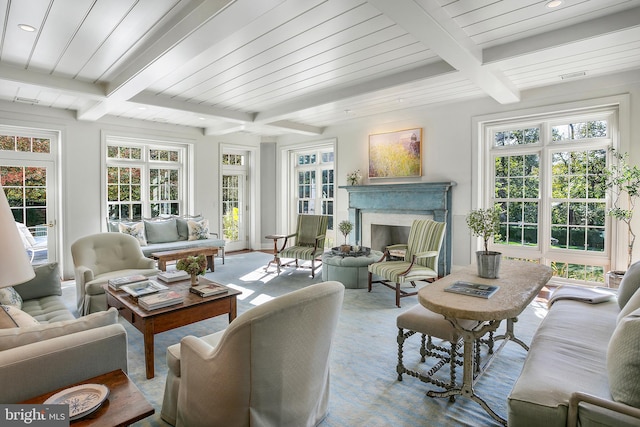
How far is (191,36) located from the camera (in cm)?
252

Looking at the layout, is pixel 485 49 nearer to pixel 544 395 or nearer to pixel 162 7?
pixel 162 7

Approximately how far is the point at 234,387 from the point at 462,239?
14.4 ft

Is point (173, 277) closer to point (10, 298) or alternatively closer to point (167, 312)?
point (167, 312)

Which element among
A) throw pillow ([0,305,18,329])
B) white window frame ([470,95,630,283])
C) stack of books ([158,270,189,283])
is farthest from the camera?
white window frame ([470,95,630,283])

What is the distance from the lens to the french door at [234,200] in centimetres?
752

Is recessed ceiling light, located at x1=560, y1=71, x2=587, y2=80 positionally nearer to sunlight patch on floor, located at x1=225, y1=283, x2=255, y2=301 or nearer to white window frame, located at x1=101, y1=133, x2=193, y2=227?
sunlight patch on floor, located at x1=225, y1=283, x2=255, y2=301

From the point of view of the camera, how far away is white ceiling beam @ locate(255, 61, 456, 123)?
3547mm

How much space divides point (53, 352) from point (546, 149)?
532cm

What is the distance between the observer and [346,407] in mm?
2070

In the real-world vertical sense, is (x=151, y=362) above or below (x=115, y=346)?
below

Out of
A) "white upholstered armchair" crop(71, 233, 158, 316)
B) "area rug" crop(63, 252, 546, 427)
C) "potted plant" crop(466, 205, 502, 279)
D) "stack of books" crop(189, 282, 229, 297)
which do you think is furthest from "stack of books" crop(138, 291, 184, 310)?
"potted plant" crop(466, 205, 502, 279)

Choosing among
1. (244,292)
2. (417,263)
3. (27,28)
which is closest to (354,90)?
(417,263)

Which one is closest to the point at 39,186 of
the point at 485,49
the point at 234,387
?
the point at 234,387

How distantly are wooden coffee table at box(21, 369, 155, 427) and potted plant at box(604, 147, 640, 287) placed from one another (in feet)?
14.4
